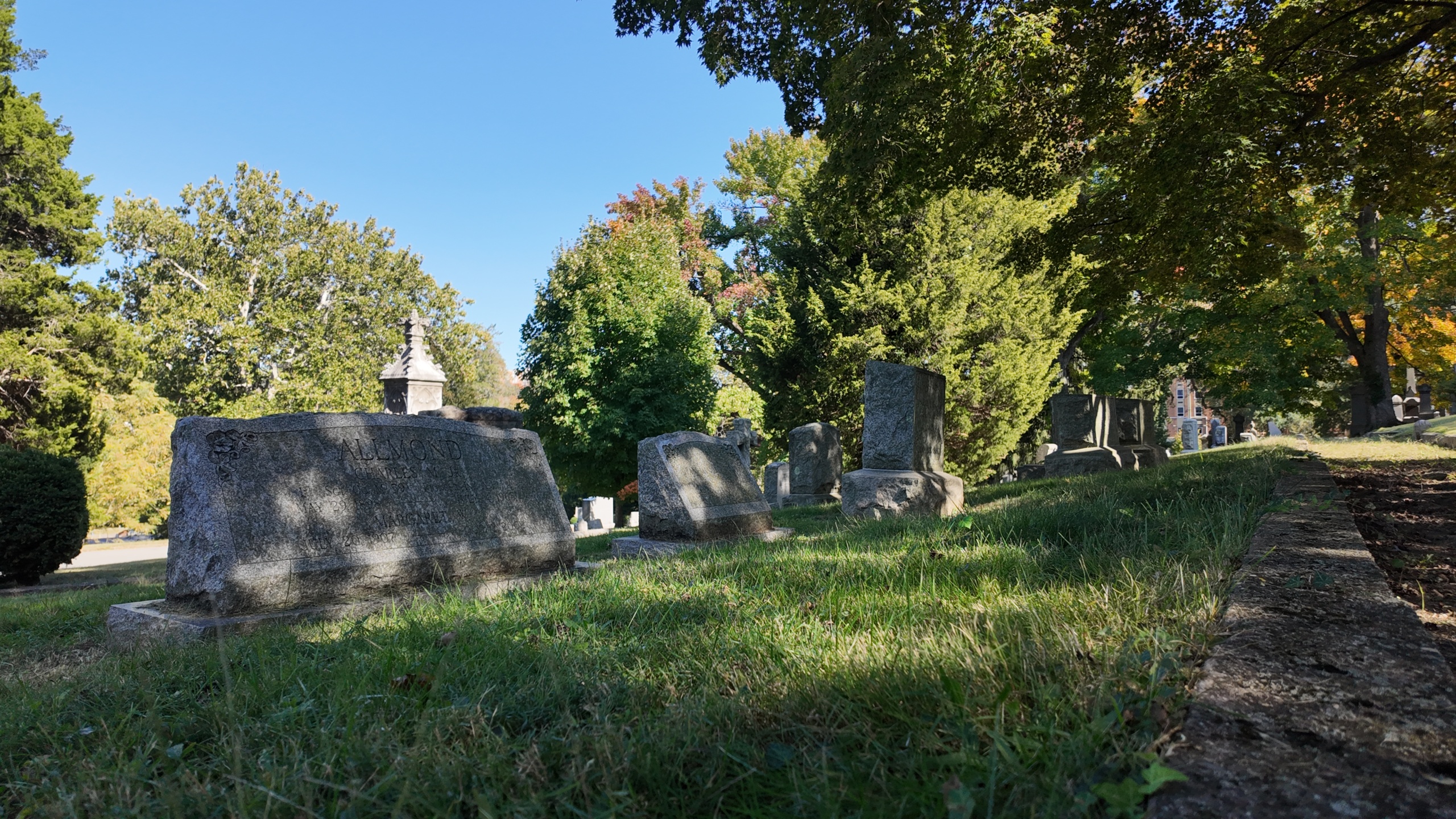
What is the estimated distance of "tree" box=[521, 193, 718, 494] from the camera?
19344 mm

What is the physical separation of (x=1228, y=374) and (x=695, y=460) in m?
19.5

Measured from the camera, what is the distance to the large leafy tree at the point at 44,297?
17.2 m

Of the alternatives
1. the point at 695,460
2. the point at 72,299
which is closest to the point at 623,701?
the point at 695,460

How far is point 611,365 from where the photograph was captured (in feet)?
65.7

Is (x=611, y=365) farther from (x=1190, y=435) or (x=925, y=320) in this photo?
(x=1190, y=435)

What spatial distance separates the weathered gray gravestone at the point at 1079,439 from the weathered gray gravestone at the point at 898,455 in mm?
5086

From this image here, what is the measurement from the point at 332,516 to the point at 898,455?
649 centimetres

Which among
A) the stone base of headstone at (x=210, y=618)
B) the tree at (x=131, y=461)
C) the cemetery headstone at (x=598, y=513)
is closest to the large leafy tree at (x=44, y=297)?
the tree at (x=131, y=461)

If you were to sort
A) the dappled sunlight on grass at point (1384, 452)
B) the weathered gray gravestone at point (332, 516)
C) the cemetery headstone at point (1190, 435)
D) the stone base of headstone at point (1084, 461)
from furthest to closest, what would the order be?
1. the cemetery headstone at point (1190, 435)
2. the stone base of headstone at point (1084, 461)
3. the dappled sunlight on grass at point (1384, 452)
4. the weathered gray gravestone at point (332, 516)

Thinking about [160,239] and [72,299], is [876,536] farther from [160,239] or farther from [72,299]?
[160,239]

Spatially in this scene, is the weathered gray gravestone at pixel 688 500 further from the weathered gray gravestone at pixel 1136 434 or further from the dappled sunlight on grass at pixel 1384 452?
the weathered gray gravestone at pixel 1136 434

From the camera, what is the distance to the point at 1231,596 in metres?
2.29

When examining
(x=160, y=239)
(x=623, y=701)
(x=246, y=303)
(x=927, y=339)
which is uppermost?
(x=160, y=239)

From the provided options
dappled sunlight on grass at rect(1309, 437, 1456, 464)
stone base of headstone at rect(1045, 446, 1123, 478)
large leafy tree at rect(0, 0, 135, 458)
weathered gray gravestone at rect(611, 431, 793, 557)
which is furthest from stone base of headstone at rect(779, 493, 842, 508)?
large leafy tree at rect(0, 0, 135, 458)
